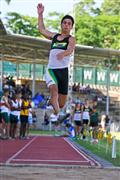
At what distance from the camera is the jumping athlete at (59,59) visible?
595 cm

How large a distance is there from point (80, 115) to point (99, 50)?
353 centimetres

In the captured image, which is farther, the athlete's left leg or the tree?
the tree

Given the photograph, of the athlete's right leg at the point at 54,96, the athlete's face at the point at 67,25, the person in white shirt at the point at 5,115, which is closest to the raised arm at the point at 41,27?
the athlete's face at the point at 67,25

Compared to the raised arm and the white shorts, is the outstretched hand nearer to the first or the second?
the raised arm

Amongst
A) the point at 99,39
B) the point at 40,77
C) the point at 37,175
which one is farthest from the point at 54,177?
the point at 99,39

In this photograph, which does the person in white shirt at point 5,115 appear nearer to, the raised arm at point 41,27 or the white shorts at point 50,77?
the raised arm at point 41,27

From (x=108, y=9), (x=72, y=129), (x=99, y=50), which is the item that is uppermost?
(x=108, y=9)

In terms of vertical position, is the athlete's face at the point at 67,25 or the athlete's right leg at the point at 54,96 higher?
the athlete's face at the point at 67,25

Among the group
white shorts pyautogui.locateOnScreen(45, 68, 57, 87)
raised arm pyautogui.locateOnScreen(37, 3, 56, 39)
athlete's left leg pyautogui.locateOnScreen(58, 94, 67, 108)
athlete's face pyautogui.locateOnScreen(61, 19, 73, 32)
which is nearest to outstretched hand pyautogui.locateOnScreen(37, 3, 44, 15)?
raised arm pyautogui.locateOnScreen(37, 3, 56, 39)

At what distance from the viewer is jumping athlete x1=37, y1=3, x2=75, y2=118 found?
19.5 feet

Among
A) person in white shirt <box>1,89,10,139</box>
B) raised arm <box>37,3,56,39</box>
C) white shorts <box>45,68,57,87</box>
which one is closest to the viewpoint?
white shorts <box>45,68,57,87</box>

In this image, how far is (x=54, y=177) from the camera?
11648 millimetres

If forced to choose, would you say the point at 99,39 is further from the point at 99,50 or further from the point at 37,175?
the point at 37,175

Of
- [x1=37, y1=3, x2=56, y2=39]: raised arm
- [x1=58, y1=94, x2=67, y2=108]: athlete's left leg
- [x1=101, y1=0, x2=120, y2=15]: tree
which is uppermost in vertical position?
[x1=101, y1=0, x2=120, y2=15]: tree
